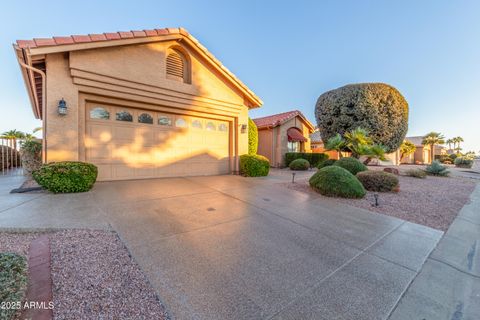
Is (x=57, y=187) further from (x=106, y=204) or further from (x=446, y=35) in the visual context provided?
(x=446, y=35)

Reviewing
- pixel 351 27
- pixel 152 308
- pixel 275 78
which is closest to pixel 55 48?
pixel 152 308

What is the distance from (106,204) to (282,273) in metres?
4.52

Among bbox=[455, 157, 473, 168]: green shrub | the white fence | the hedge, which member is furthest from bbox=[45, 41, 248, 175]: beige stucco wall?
bbox=[455, 157, 473, 168]: green shrub

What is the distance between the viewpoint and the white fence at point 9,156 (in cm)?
985

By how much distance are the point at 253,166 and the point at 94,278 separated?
26.4 ft

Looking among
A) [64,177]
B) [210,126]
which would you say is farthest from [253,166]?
[64,177]

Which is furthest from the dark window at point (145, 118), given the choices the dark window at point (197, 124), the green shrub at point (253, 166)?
the green shrub at point (253, 166)

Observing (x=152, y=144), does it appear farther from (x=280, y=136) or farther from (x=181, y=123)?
(x=280, y=136)

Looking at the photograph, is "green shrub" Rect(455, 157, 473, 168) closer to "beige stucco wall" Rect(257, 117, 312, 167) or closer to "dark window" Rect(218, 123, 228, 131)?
"beige stucco wall" Rect(257, 117, 312, 167)

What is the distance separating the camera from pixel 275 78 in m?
20.2

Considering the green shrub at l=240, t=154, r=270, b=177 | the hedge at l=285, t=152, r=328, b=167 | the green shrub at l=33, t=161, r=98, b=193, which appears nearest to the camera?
the green shrub at l=33, t=161, r=98, b=193

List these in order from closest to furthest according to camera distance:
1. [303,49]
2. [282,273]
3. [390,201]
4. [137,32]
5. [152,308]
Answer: [152,308], [282,273], [390,201], [137,32], [303,49]

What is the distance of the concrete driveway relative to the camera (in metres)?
1.99

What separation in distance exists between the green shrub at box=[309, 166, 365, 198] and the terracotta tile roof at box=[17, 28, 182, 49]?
841 centimetres
